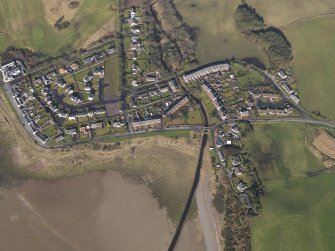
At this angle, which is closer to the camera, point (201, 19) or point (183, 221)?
point (183, 221)

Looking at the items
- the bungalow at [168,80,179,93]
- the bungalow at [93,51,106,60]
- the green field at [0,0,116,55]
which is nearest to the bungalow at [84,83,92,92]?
the bungalow at [93,51,106,60]

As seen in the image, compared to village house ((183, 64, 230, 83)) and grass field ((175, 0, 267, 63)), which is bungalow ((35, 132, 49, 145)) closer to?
village house ((183, 64, 230, 83))

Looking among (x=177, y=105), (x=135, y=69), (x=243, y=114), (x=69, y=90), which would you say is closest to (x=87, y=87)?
(x=69, y=90)

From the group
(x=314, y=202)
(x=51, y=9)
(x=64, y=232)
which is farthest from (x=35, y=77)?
(x=314, y=202)

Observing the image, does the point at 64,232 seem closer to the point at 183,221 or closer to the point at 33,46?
the point at 183,221

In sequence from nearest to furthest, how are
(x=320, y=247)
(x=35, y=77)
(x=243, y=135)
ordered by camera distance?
1. (x=320, y=247)
2. (x=243, y=135)
3. (x=35, y=77)

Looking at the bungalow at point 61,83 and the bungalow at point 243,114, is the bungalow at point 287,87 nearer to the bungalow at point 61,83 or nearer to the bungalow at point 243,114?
the bungalow at point 243,114
